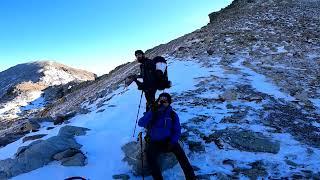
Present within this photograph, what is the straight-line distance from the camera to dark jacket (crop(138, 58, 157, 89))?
12805 mm

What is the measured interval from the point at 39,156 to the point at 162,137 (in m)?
3.68

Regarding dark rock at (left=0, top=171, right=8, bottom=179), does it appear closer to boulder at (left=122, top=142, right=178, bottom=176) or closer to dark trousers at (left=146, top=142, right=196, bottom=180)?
boulder at (left=122, top=142, right=178, bottom=176)

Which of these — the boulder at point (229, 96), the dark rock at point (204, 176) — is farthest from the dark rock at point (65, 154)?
the boulder at point (229, 96)

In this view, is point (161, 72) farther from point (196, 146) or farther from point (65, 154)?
point (65, 154)

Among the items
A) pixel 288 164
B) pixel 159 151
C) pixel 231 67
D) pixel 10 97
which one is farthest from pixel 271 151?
pixel 10 97

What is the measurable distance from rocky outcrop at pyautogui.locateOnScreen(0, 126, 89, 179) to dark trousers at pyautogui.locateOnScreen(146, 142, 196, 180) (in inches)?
88.3

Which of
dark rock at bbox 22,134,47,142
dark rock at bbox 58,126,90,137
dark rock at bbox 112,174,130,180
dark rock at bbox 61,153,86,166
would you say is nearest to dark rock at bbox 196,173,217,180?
dark rock at bbox 112,174,130,180

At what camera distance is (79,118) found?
1723cm

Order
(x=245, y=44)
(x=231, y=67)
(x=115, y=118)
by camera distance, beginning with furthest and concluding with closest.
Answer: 1. (x=245, y=44)
2. (x=231, y=67)
3. (x=115, y=118)

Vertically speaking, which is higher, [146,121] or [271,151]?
[146,121]

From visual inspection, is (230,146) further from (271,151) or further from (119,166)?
(119,166)

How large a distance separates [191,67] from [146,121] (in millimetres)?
13539

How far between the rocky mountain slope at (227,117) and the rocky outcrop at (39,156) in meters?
0.04

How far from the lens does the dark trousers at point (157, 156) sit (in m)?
10.1
